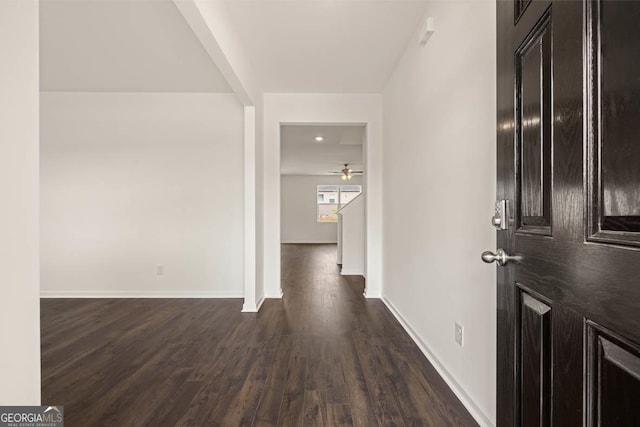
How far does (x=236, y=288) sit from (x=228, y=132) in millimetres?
1947

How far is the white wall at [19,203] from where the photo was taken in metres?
0.79

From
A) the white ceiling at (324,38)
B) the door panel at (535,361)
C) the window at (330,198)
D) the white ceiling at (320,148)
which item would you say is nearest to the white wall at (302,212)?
the window at (330,198)

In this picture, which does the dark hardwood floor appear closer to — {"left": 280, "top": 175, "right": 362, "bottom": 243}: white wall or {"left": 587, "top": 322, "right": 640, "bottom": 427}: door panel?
{"left": 587, "top": 322, "right": 640, "bottom": 427}: door panel

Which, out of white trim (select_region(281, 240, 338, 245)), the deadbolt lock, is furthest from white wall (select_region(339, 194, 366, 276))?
white trim (select_region(281, 240, 338, 245))

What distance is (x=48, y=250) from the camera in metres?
4.22

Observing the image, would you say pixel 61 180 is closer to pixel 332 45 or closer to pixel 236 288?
pixel 236 288

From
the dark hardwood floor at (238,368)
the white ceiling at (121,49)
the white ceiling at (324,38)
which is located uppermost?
the white ceiling at (121,49)

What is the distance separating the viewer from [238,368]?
227 cm

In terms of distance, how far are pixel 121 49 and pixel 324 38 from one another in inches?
73.8

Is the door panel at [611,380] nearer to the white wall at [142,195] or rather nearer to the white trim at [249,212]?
the white trim at [249,212]

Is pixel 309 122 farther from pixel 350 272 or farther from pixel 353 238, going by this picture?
pixel 350 272

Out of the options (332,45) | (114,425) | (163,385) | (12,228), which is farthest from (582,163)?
(332,45)

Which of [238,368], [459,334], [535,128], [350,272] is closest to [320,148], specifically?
[350,272]

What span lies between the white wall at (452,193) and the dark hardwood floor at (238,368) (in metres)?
0.23
